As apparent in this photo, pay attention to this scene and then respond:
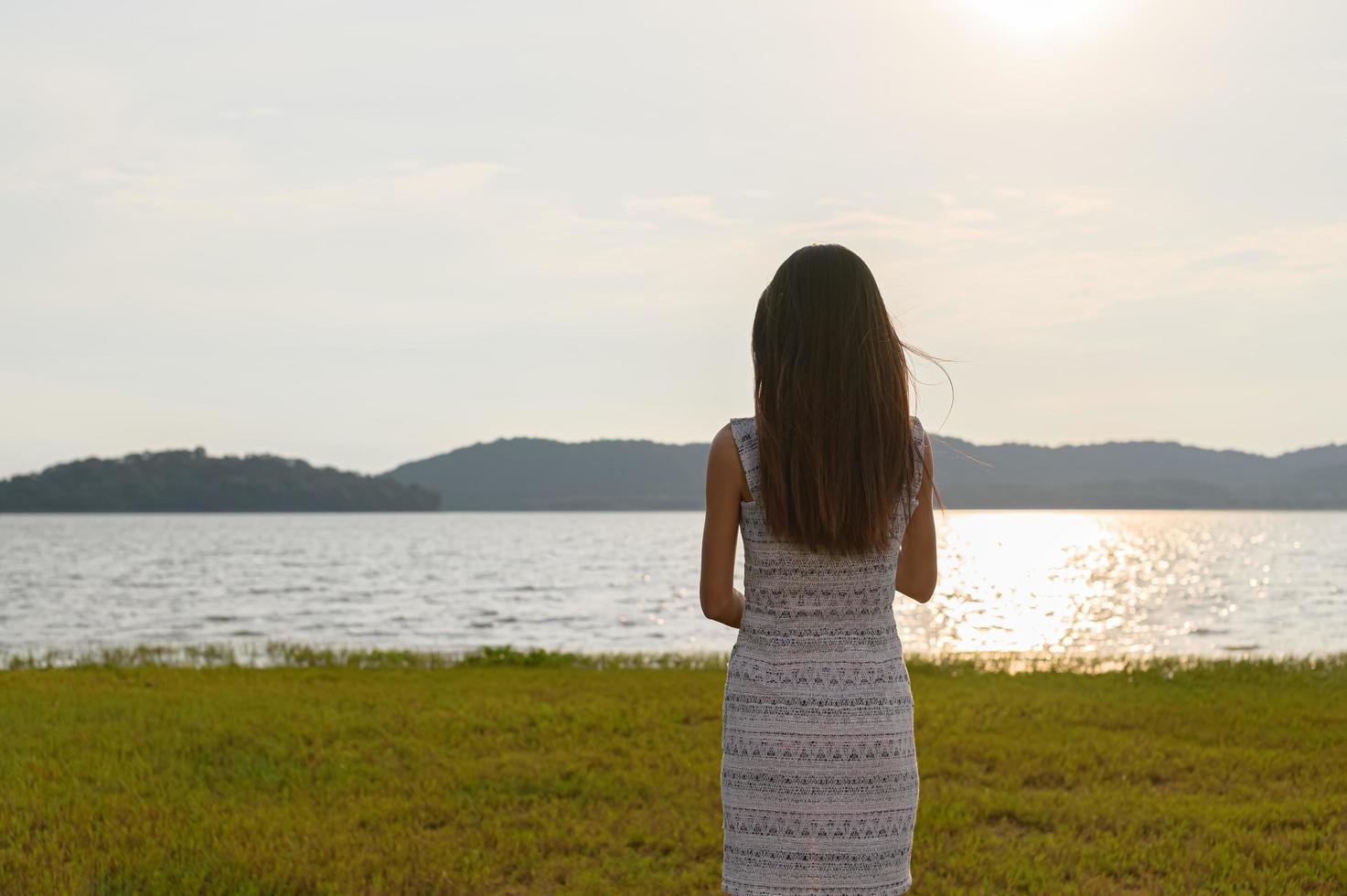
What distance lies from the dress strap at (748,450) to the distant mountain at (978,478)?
16746 centimetres

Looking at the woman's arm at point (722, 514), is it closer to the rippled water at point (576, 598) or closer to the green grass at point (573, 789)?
the rippled water at point (576, 598)

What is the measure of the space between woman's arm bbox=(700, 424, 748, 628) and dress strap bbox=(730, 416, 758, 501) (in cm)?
2

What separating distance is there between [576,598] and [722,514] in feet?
139

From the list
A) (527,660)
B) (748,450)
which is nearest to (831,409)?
(748,450)

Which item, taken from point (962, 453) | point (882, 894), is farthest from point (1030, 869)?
point (962, 453)

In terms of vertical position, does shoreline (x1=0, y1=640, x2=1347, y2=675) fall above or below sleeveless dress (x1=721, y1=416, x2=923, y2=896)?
below

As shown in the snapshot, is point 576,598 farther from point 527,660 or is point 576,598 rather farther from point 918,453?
point 918,453

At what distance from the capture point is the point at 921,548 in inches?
158

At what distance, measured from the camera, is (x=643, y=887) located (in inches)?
292

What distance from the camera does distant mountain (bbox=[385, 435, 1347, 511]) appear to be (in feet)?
581

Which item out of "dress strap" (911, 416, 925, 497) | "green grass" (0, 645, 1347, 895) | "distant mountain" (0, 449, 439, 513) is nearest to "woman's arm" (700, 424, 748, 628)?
"dress strap" (911, 416, 925, 497)

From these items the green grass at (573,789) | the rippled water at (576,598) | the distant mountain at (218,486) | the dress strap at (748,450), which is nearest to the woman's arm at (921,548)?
the dress strap at (748,450)

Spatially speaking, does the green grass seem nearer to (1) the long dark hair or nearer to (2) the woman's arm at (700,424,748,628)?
(2) the woman's arm at (700,424,748,628)

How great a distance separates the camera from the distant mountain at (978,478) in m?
177
